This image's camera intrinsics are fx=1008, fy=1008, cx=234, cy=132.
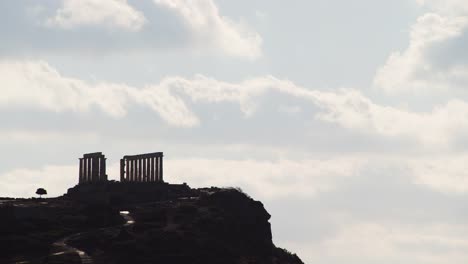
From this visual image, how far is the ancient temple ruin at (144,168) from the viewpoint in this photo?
18462cm

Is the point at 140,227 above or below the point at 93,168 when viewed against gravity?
below

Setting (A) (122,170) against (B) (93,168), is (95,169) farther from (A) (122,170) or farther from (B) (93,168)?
(A) (122,170)

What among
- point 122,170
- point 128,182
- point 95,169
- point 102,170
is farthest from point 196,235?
point 95,169

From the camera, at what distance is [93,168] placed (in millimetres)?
186625

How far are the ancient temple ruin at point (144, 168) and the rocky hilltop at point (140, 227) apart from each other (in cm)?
434

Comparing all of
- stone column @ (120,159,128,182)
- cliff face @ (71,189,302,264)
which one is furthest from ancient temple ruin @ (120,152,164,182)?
cliff face @ (71,189,302,264)

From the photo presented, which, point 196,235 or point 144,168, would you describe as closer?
point 196,235

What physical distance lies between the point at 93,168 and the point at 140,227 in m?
46.3

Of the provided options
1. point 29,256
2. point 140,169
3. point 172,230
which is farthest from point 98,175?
point 29,256

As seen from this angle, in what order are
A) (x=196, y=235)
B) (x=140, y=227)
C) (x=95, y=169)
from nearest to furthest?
(x=140, y=227) → (x=196, y=235) → (x=95, y=169)

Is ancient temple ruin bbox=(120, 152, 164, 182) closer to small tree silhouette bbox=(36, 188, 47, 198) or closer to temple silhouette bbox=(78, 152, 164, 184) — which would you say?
temple silhouette bbox=(78, 152, 164, 184)

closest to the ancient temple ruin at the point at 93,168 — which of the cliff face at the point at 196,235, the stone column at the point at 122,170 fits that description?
the stone column at the point at 122,170

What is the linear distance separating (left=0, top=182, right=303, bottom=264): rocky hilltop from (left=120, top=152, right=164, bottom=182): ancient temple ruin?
434 centimetres

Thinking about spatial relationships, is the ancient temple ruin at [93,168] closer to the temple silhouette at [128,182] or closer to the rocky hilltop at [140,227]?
the temple silhouette at [128,182]
